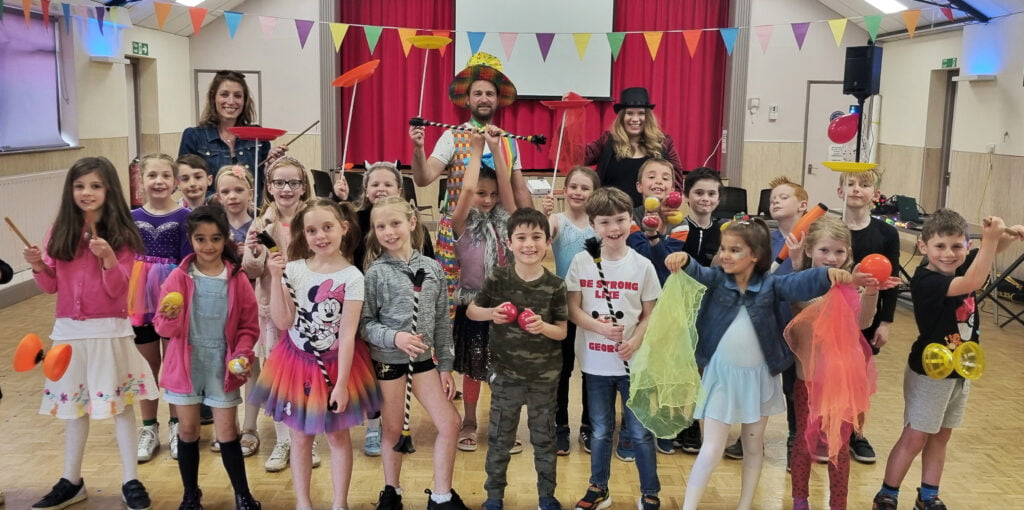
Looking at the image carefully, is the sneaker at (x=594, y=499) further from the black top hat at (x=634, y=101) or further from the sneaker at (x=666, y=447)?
the black top hat at (x=634, y=101)

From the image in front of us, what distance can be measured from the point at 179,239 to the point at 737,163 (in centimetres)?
840

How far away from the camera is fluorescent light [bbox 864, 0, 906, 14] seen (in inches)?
349

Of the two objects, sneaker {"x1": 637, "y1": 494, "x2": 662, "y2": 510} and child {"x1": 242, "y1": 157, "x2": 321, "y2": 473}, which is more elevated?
child {"x1": 242, "y1": 157, "x2": 321, "y2": 473}

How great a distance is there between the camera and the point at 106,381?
113 inches

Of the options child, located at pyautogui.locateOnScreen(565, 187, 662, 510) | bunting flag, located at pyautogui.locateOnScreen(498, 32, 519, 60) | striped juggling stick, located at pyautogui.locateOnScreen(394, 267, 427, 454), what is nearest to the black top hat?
child, located at pyautogui.locateOnScreen(565, 187, 662, 510)

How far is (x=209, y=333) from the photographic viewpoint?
2812 mm

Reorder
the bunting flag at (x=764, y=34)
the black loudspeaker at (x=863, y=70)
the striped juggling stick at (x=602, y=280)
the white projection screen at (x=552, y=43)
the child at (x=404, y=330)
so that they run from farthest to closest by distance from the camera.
Result: the white projection screen at (x=552, y=43) → the bunting flag at (x=764, y=34) → the black loudspeaker at (x=863, y=70) → the striped juggling stick at (x=602, y=280) → the child at (x=404, y=330)

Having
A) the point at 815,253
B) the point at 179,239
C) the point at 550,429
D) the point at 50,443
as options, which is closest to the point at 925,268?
the point at 815,253

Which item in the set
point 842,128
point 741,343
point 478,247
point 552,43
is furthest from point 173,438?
point 552,43

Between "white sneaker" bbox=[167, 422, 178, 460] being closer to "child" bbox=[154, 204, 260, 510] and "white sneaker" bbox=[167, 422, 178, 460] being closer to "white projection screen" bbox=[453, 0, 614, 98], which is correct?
"child" bbox=[154, 204, 260, 510]

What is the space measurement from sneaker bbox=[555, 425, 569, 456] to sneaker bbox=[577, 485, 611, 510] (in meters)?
0.51

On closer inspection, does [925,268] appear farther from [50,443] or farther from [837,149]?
[837,149]

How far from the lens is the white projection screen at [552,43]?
10188 mm

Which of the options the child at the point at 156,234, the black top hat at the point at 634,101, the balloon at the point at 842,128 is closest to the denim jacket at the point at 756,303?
the black top hat at the point at 634,101
